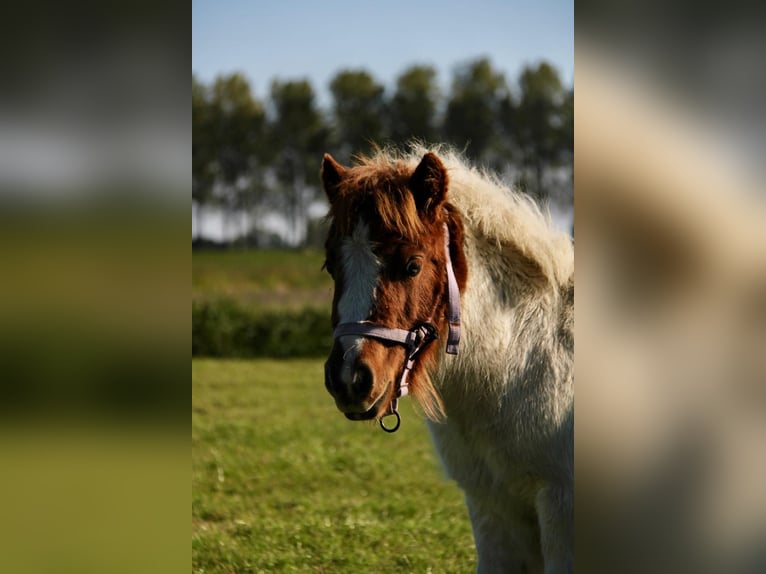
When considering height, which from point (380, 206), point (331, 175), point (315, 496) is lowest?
point (315, 496)

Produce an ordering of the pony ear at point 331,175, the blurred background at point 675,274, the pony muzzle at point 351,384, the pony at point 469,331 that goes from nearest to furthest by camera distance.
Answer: the blurred background at point 675,274 → the pony muzzle at point 351,384 → the pony at point 469,331 → the pony ear at point 331,175

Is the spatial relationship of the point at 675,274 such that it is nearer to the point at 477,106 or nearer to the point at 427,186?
the point at 427,186

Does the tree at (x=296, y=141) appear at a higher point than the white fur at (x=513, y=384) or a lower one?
higher

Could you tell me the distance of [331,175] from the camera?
2.87 meters

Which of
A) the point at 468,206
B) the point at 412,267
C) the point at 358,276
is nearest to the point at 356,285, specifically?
the point at 358,276

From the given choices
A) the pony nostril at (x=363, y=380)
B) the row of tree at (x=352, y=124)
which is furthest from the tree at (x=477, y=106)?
the pony nostril at (x=363, y=380)

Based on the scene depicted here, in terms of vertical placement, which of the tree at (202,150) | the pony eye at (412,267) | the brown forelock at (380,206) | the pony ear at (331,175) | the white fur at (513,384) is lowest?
the white fur at (513,384)

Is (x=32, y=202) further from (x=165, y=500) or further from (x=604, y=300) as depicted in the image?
(x=604, y=300)

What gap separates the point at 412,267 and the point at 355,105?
31.7 metres

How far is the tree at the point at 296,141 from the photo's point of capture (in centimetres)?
3144

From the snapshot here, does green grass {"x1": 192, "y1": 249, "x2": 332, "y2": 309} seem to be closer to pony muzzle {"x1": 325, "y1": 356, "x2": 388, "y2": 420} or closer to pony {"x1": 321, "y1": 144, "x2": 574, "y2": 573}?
pony {"x1": 321, "y1": 144, "x2": 574, "y2": 573}

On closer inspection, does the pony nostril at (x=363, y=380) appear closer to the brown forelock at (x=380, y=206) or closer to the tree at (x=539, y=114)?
the brown forelock at (x=380, y=206)

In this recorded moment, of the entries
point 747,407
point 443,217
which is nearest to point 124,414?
point 747,407

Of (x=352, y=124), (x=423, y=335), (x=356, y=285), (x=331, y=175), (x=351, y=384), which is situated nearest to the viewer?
(x=351, y=384)
